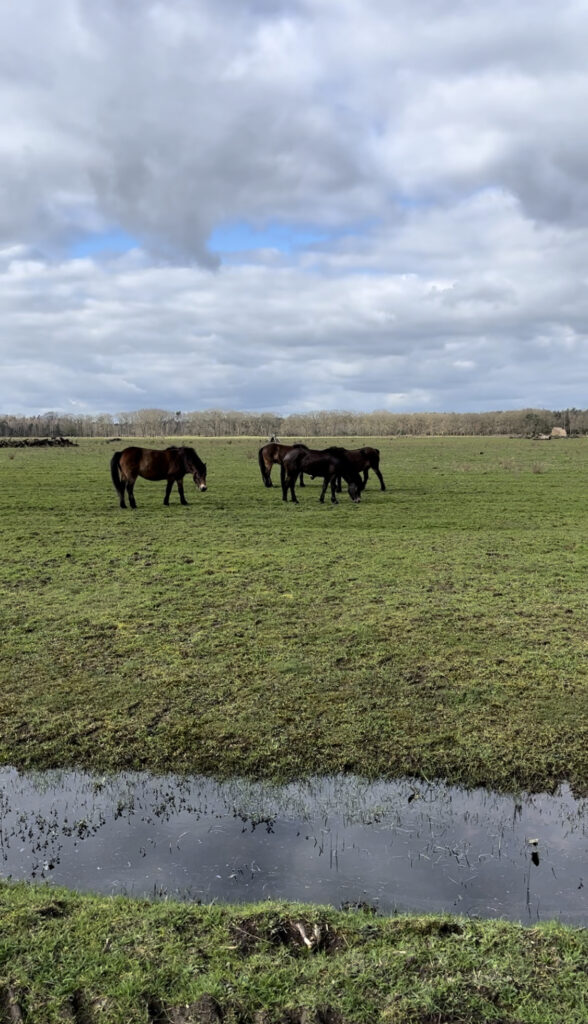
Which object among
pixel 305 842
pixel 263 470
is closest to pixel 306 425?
pixel 263 470

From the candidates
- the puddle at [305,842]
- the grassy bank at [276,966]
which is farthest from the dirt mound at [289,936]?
the puddle at [305,842]

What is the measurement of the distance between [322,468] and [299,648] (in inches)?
511

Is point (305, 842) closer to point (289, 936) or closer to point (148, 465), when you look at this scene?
point (289, 936)

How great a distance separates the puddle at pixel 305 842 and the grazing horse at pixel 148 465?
14.3 m

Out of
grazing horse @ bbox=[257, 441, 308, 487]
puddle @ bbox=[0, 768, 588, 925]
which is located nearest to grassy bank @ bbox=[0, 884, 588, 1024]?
puddle @ bbox=[0, 768, 588, 925]

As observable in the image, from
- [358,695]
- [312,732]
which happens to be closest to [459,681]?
[358,695]

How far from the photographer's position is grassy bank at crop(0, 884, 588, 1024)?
114 inches

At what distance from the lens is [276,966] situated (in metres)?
3.13

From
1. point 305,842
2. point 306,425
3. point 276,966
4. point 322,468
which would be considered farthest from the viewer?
point 306,425

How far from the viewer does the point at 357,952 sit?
3.19 meters

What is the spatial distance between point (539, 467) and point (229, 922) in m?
33.5

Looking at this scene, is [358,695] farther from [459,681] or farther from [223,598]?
[223,598]

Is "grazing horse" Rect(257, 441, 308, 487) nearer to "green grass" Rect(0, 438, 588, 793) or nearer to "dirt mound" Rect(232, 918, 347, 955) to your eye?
"green grass" Rect(0, 438, 588, 793)

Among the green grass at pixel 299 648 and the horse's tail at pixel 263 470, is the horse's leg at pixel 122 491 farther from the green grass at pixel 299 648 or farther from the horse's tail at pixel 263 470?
the horse's tail at pixel 263 470
